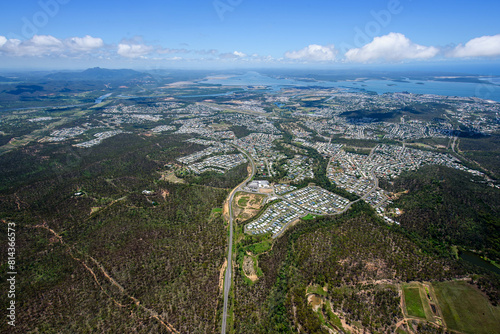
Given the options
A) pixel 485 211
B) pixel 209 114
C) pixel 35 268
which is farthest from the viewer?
pixel 209 114

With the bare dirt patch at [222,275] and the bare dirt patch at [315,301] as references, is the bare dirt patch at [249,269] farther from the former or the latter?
the bare dirt patch at [315,301]

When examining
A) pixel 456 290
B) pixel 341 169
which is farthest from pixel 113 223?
pixel 341 169

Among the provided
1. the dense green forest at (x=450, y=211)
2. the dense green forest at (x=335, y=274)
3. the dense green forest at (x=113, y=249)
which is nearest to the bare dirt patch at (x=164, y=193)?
the dense green forest at (x=113, y=249)

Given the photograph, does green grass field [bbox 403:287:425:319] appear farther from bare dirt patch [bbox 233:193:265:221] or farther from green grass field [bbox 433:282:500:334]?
bare dirt patch [bbox 233:193:265:221]

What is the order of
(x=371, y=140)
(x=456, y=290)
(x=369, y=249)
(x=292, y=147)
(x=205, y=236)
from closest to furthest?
(x=456, y=290) < (x=369, y=249) < (x=205, y=236) < (x=292, y=147) < (x=371, y=140)

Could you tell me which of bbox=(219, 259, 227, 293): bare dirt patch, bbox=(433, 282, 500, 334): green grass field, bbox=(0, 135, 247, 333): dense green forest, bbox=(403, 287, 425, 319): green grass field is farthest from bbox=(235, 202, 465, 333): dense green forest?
bbox=(0, 135, 247, 333): dense green forest

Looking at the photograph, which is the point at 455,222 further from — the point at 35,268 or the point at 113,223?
the point at 35,268
